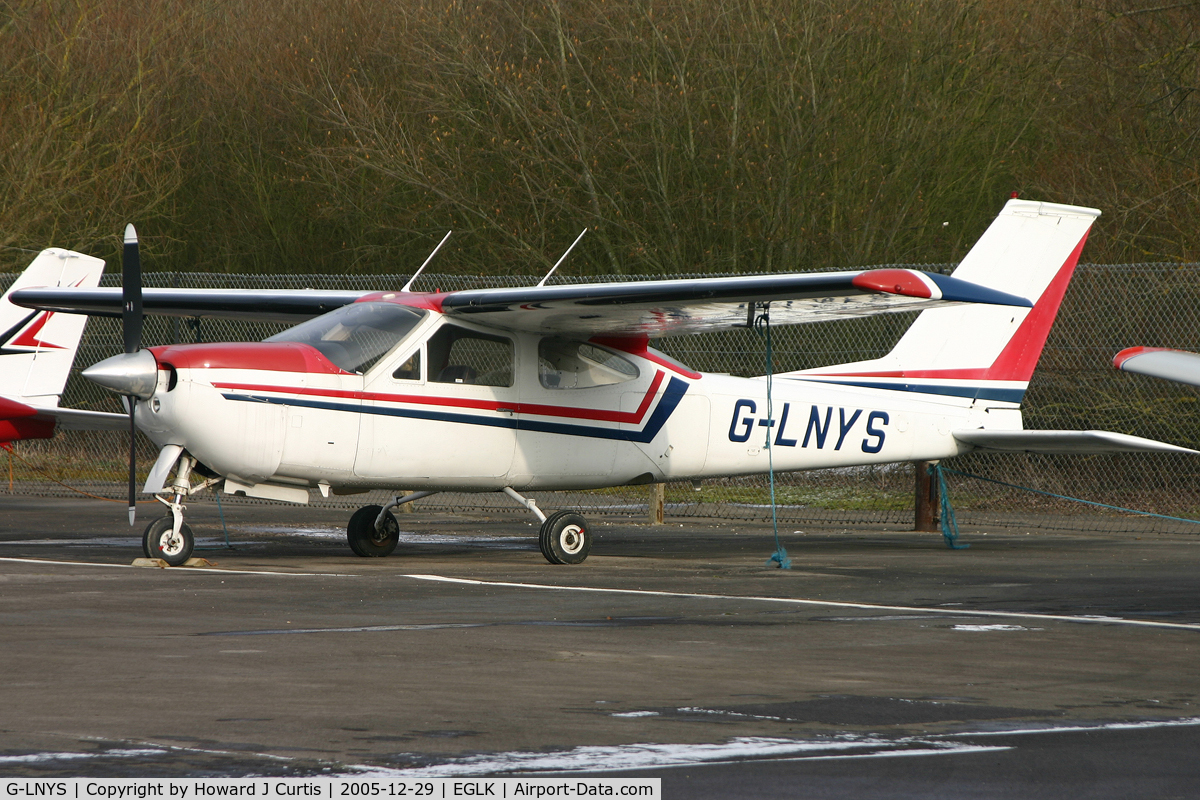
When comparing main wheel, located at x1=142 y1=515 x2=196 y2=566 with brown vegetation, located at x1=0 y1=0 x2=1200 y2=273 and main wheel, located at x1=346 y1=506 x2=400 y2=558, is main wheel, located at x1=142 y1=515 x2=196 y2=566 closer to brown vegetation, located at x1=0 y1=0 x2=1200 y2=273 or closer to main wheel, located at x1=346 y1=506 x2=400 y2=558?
main wheel, located at x1=346 y1=506 x2=400 y2=558

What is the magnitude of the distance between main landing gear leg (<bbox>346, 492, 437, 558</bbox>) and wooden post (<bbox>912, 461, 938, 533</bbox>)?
5.14m

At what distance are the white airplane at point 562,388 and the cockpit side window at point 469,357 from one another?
2cm

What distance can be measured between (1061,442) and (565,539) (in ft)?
13.0

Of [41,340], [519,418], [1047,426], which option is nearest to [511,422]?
[519,418]

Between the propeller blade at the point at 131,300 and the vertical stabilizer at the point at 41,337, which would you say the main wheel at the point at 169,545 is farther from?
the vertical stabilizer at the point at 41,337

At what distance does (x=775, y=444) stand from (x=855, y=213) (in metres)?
7.63

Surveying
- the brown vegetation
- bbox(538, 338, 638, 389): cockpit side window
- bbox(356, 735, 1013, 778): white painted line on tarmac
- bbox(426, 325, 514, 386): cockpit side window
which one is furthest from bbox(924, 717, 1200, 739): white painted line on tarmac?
the brown vegetation

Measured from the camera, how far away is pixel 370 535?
12.1m

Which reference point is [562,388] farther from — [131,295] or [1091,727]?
[1091,727]

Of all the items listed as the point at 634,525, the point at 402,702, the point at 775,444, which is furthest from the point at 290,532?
the point at 402,702

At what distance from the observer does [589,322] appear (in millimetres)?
11680

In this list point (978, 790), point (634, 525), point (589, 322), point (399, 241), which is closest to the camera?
point (978, 790)

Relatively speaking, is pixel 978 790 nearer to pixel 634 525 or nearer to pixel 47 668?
pixel 47 668

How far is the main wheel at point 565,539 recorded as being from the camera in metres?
11.5
